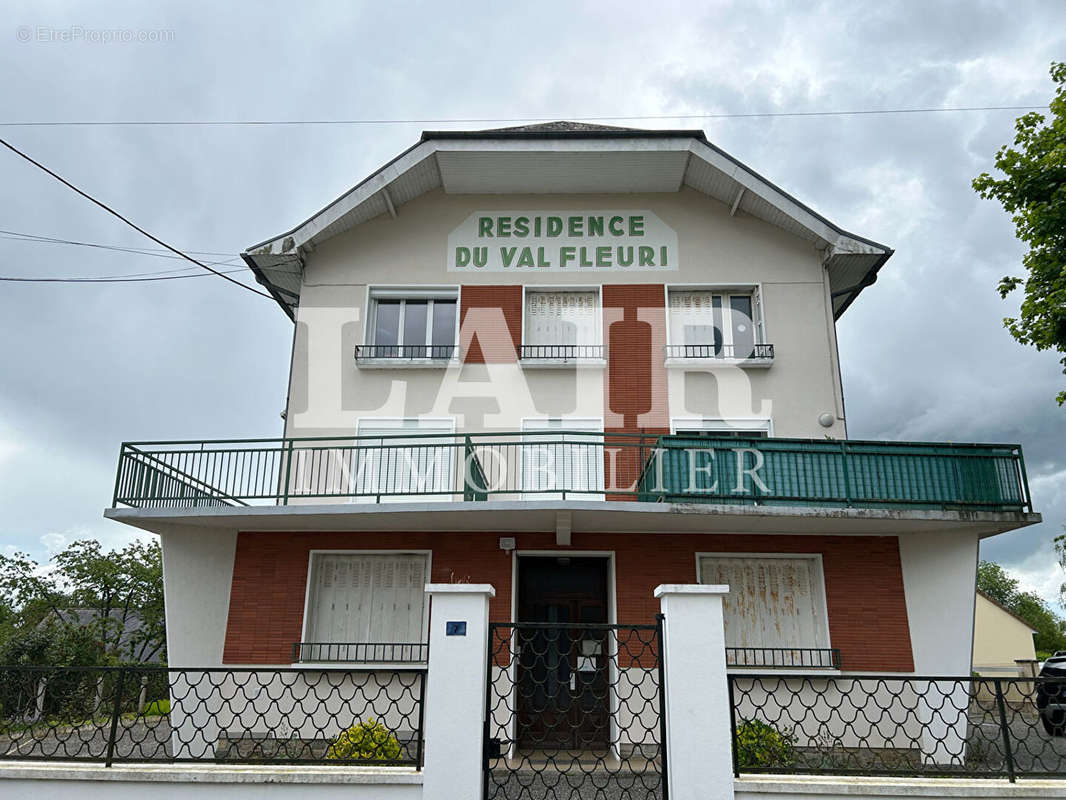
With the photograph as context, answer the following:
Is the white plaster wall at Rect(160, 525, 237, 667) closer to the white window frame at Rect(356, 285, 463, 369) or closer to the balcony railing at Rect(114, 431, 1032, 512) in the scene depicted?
the balcony railing at Rect(114, 431, 1032, 512)

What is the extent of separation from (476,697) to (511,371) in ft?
25.8

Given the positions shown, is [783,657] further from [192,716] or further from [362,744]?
[192,716]

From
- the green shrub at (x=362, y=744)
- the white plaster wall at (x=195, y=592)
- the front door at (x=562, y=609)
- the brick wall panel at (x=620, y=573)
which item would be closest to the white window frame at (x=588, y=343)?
the brick wall panel at (x=620, y=573)

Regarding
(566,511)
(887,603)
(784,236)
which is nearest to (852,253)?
(784,236)

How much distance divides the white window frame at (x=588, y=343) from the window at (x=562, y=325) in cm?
2

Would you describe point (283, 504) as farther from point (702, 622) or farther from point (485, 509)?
point (702, 622)

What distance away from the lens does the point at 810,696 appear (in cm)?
1082

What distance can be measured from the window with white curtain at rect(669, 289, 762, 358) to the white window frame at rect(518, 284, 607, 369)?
122 centimetres

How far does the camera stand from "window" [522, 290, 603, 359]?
13148 millimetres

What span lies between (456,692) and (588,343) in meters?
8.39

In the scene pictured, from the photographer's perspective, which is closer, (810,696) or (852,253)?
(810,696)

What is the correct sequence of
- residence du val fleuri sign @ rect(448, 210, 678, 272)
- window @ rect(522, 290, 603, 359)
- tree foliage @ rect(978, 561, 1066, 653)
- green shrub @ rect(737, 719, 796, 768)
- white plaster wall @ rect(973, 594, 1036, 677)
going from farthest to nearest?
tree foliage @ rect(978, 561, 1066, 653) < white plaster wall @ rect(973, 594, 1036, 677) < residence du val fleuri sign @ rect(448, 210, 678, 272) < window @ rect(522, 290, 603, 359) < green shrub @ rect(737, 719, 796, 768)

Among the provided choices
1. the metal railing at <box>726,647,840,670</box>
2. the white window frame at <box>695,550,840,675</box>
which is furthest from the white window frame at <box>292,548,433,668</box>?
the metal railing at <box>726,647,840,670</box>

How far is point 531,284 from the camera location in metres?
13.5
